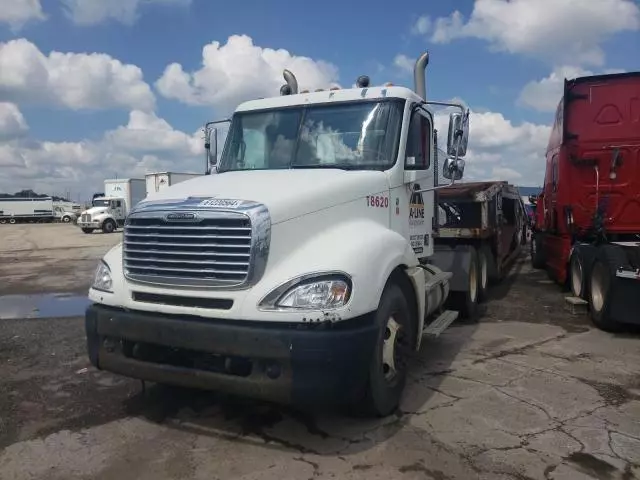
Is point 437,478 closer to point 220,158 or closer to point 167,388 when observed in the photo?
point 167,388

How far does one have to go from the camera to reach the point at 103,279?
4.55 m

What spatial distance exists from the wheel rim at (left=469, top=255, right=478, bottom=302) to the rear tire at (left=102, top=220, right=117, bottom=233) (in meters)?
34.6

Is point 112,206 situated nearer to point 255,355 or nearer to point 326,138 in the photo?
point 326,138

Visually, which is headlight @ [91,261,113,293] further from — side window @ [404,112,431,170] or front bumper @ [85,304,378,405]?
side window @ [404,112,431,170]

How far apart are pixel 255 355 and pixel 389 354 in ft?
4.25

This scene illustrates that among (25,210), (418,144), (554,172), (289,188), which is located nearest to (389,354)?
(289,188)

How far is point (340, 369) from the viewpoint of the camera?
12.1 ft

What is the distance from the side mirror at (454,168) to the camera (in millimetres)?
5734

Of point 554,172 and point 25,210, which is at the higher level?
point 554,172

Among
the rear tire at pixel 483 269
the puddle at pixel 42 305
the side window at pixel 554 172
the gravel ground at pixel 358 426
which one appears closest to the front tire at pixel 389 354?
the gravel ground at pixel 358 426

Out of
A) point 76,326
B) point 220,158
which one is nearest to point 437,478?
point 220,158

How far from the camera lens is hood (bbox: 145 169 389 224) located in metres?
4.17

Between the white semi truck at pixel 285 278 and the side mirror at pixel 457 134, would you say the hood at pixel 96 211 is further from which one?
the side mirror at pixel 457 134

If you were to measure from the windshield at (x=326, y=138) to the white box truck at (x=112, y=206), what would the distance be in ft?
98.9
